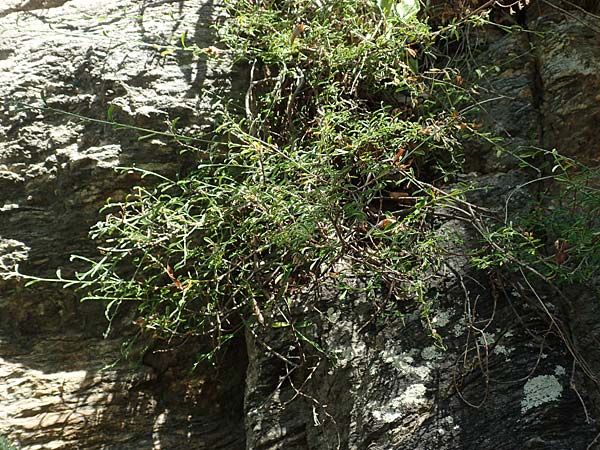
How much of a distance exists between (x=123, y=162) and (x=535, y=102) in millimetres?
1158

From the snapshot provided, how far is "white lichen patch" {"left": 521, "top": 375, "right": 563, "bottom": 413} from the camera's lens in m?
1.37

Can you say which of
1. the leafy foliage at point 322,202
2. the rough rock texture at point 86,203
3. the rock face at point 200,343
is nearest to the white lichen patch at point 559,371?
the rock face at point 200,343

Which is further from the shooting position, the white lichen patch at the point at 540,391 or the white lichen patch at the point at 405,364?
the white lichen patch at the point at 405,364

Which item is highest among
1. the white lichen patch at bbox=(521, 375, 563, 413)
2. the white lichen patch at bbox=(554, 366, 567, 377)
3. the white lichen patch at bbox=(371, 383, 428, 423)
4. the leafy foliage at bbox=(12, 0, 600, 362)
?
the leafy foliage at bbox=(12, 0, 600, 362)

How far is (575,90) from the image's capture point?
185cm

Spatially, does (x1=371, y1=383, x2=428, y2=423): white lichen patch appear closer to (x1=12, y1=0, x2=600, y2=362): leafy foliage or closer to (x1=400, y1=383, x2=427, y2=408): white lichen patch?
(x1=400, y1=383, x2=427, y2=408): white lichen patch

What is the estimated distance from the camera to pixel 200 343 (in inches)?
70.1

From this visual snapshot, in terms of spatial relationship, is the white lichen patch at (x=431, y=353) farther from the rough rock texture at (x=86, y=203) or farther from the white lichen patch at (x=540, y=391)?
the rough rock texture at (x=86, y=203)

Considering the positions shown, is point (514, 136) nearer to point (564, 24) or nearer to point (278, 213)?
point (564, 24)

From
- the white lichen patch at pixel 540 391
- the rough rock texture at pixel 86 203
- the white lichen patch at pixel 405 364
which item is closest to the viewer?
the white lichen patch at pixel 540 391

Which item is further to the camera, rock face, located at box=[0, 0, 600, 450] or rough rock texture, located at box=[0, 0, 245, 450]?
rough rock texture, located at box=[0, 0, 245, 450]

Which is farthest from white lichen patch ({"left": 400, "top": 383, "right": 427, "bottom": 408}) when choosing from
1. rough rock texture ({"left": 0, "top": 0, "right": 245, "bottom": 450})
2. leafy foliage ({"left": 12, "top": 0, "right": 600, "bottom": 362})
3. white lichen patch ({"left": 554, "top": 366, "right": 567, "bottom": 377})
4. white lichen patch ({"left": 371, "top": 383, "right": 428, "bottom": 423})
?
rough rock texture ({"left": 0, "top": 0, "right": 245, "bottom": 450})

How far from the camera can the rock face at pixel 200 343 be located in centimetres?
143

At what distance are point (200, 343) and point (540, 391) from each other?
85 centimetres
